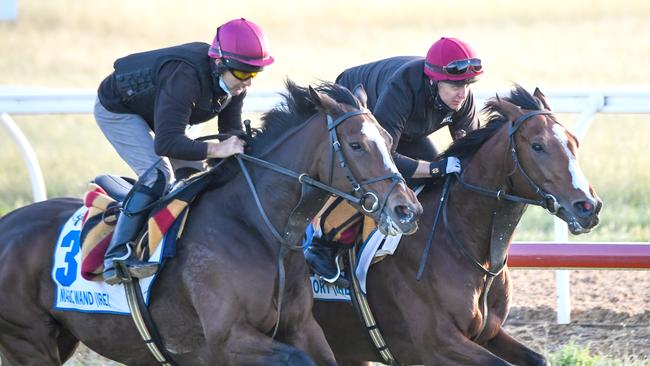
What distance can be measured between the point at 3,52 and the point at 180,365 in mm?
16274

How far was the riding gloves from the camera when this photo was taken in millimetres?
5672

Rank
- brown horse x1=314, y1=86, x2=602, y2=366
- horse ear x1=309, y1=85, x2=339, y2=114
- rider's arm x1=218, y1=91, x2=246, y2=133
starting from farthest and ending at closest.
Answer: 1. rider's arm x1=218, y1=91, x2=246, y2=133
2. brown horse x1=314, y1=86, x2=602, y2=366
3. horse ear x1=309, y1=85, x2=339, y2=114

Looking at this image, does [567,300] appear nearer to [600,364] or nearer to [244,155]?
[600,364]

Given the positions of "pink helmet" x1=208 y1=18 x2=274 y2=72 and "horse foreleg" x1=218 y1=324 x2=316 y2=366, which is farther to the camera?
"pink helmet" x1=208 y1=18 x2=274 y2=72

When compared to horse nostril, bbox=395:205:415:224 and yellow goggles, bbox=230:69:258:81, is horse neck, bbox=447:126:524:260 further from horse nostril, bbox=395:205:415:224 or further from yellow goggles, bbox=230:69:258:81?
yellow goggles, bbox=230:69:258:81

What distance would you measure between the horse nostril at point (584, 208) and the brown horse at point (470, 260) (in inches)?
6.9

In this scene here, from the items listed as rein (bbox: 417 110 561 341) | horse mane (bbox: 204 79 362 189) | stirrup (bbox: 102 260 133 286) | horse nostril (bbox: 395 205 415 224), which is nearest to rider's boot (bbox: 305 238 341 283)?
rein (bbox: 417 110 561 341)

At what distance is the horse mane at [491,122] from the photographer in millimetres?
5531

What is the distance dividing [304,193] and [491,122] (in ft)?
3.52

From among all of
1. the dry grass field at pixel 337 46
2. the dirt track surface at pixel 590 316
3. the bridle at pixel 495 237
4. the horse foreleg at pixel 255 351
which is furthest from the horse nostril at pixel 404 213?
the dry grass field at pixel 337 46

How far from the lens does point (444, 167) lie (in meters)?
→ 5.68

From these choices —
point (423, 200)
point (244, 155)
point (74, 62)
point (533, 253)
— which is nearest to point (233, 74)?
point (244, 155)

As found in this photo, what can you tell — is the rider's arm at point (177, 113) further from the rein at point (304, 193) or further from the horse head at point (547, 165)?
the horse head at point (547, 165)

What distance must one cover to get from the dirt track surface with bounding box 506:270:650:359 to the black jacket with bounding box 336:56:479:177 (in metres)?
Result: 1.46
